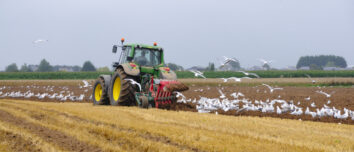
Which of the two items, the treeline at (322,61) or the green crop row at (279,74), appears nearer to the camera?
the green crop row at (279,74)

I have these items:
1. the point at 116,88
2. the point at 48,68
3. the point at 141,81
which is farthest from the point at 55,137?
the point at 48,68

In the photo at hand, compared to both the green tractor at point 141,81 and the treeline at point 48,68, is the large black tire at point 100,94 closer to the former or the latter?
the green tractor at point 141,81

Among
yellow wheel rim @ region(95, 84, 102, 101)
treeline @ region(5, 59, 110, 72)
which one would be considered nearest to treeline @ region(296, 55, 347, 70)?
treeline @ region(5, 59, 110, 72)

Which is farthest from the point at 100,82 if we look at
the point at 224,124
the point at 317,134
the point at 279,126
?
the point at 317,134

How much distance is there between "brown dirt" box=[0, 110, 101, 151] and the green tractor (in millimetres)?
3817

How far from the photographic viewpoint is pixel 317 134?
745 cm

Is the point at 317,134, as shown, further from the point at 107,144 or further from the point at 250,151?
the point at 107,144

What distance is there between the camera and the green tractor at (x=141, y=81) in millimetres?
11891

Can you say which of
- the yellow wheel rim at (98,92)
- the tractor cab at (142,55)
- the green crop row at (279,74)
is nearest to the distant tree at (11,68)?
the green crop row at (279,74)

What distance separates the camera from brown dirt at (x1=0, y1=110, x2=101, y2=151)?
6.05 metres

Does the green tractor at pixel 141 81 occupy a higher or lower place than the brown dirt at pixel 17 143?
higher

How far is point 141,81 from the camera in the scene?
12719mm

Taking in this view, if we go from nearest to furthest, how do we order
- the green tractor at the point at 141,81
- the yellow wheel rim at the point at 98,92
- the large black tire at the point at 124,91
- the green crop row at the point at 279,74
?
the green tractor at the point at 141,81 < the large black tire at the point at 124,91 < the yellow wheel rim at the point at 98,92 < the green crop row at the point at 279,74

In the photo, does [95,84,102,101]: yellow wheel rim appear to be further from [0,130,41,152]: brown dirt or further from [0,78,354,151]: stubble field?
[0,130,41,152]: brown dirt
